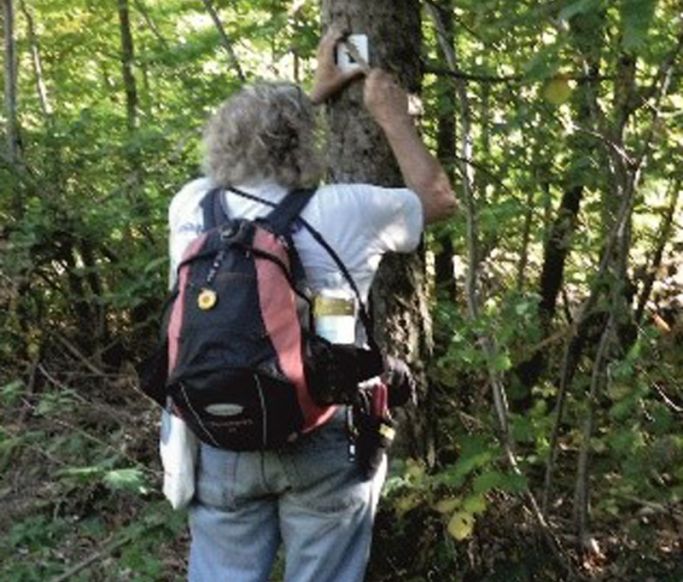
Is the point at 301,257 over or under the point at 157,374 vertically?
over

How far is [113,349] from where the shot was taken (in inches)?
271

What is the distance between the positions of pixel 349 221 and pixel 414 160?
1.08 feet

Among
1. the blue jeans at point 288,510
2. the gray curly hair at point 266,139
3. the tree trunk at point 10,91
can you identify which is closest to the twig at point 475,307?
the blue jeans at point 288,510

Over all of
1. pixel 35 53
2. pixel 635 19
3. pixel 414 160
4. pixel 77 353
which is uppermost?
pixel 35 53

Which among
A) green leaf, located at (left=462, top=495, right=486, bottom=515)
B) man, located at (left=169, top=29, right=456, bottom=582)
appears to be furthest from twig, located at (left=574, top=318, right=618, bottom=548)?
man, located at (left=169, top=29, right=456, bottom=582)

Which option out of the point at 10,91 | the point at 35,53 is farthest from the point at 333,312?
the point at 35,53

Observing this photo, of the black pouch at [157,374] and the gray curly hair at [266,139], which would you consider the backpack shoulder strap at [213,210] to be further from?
the black pouch at [157,374]

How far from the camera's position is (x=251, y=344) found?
2.47m

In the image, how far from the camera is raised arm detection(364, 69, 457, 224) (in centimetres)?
282

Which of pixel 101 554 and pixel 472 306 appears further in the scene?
pixel 101 554

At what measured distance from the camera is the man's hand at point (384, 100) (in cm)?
299

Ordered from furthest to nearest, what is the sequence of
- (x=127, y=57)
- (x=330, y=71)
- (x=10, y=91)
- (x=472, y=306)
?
(x=127, y=57) → (x=10, y=91) → (x=472, y=306) → (x=330, y=71)

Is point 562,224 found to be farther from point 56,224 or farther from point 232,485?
point 56,224

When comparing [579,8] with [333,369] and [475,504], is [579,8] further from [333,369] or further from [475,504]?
[475,504]
